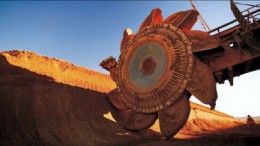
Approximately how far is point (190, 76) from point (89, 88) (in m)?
10.4

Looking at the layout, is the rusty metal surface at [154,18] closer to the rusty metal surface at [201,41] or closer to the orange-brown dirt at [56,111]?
the rusty metal surface at [201,41]

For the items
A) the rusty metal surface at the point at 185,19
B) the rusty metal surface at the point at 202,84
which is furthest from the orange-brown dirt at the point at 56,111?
the rusty metal surface at the point at 185,19

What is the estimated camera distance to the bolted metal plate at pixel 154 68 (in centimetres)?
1205

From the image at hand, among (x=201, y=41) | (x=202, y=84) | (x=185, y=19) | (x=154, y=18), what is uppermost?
(x=154, y=18)

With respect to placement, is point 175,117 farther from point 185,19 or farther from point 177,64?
point 185,19

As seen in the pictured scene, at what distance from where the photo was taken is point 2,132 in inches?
432

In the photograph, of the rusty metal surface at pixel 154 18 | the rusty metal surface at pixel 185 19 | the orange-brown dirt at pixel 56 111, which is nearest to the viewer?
the orange-brown dirt at pixel 56 111

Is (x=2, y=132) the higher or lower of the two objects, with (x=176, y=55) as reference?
lower

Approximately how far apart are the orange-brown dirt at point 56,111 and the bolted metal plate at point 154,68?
258cm

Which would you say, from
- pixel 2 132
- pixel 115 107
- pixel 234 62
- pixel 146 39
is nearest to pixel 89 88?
pixel 115 107

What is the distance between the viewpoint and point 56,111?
46.8 feet

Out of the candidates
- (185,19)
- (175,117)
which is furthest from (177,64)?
(185,19)

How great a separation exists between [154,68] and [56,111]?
6.90 m

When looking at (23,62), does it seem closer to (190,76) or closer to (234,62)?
(190,76)
